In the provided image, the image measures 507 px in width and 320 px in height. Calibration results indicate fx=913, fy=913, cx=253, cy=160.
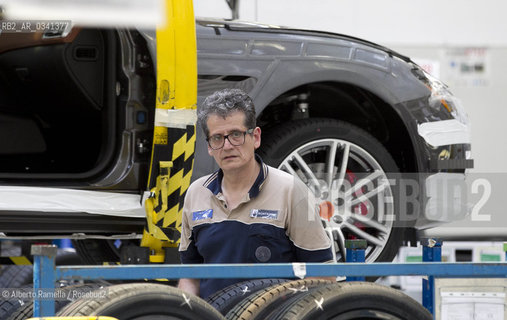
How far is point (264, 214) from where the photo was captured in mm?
2920

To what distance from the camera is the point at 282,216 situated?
293 centimetres

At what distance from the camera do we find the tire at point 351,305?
7.30 ft

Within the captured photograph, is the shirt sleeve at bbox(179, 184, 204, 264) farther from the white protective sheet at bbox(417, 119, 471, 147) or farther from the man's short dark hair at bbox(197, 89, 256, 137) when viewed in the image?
the white protective sheet at bbox(417, 119, 471, 147)

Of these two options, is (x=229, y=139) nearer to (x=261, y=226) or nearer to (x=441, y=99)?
(x=261, y=226)

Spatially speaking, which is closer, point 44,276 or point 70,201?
point 44,276

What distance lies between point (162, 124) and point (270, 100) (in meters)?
0.62

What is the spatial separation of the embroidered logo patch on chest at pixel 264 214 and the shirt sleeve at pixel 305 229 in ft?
0.17

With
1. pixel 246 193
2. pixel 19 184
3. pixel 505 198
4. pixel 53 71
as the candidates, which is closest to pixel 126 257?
pixel 19 184

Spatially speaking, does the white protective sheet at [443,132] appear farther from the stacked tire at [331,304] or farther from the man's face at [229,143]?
the stacked tire at [331,304]

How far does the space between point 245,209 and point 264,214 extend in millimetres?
63

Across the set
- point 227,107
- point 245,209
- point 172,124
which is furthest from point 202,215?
point 172,124

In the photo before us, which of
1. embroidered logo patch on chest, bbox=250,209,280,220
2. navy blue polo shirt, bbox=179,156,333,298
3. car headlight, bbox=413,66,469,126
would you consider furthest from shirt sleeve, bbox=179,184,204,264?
car headlight, bbox=413,66,469,126

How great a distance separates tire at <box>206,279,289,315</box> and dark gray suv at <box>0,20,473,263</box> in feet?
5.17

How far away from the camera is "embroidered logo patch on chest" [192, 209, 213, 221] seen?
297 centimetres
